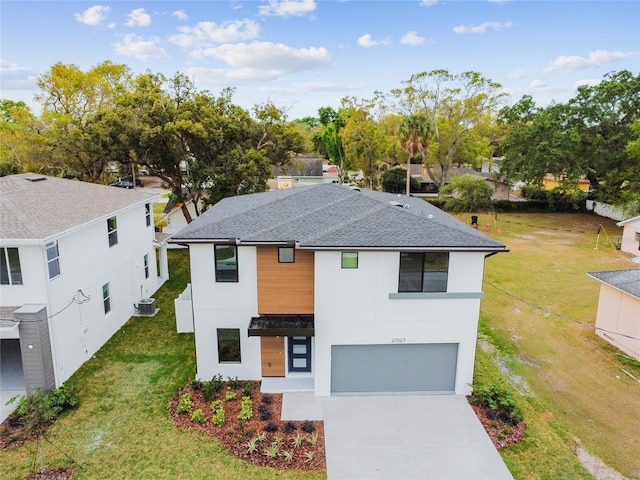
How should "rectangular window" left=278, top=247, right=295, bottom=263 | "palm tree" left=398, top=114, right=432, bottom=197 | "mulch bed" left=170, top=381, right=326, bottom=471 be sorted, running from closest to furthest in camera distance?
"mulch bed" left=170, top=381, right=326, bottom=471 → "rectangular window" left=278, top=247, right=295, bottom=263 → "palm tree" left=398, top=114, right=432, bottom=197

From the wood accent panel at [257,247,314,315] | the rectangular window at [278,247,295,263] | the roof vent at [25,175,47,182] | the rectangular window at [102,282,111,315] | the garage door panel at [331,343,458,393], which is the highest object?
the roof vent at [25,175,47,182]

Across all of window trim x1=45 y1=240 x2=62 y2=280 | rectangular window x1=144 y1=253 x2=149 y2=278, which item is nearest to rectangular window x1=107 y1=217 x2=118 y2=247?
rectangular window x1=144 y1=253 x2=149 y2=278

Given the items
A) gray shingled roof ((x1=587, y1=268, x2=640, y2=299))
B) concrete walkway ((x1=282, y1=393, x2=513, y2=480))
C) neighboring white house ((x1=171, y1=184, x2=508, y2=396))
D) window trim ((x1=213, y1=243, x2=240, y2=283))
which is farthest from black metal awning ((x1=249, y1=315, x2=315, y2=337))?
gray shingled roof ((x1=587, y1=268, x2=640, y2=299))

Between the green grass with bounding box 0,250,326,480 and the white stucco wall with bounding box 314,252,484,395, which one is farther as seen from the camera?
the white stucco wall with bounding box 314,252,484,395

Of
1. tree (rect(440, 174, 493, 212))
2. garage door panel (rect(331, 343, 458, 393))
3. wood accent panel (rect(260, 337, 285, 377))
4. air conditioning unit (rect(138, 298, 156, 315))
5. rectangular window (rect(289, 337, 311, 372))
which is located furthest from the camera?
tree (rect(440, 174, 493, 212))

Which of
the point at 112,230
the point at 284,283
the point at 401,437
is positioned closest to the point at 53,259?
the point at 112,230

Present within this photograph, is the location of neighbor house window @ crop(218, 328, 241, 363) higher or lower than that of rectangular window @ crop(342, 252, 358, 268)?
lower

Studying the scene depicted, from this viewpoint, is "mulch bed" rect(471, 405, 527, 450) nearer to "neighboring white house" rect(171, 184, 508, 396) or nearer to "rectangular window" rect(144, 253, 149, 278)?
"neighboring white house" rect(171, 184, 508, 396)

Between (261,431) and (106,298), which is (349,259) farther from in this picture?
(106,298)

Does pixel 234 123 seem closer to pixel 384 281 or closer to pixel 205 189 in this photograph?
pixel 205 189
